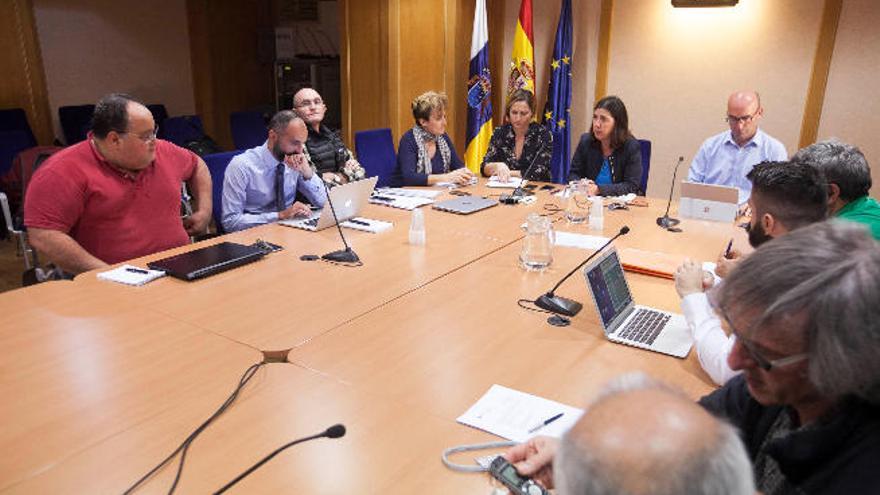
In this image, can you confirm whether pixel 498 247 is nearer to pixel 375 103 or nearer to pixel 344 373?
pixel 344 373

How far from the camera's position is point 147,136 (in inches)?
101

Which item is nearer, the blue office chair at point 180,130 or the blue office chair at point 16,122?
the blue office chair at point 16,122

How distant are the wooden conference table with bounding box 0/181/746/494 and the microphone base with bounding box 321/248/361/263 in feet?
0.25

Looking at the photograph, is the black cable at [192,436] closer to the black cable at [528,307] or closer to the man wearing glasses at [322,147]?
the black cable at [528,307]

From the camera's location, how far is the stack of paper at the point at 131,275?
214cm

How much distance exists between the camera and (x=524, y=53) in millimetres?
5457

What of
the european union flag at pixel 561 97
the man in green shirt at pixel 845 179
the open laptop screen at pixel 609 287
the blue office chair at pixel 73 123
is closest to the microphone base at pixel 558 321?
the open laptop screen at pixel 609 287

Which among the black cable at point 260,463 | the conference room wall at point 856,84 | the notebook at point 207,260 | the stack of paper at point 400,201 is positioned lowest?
the black cable at point 260,463

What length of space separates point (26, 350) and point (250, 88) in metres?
6.38

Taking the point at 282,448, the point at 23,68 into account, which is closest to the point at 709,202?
the point at 282,448

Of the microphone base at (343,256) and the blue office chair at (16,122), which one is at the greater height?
the blue office chair at (16,122)

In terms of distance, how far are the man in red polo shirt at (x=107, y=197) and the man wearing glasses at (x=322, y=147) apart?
118 centimetres

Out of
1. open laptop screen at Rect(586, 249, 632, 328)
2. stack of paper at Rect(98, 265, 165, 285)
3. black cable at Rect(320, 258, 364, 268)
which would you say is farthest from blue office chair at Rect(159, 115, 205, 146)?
open laptop screen at Rect(586, 249, 632, 328)

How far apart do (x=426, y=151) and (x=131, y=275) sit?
7.70 ft
